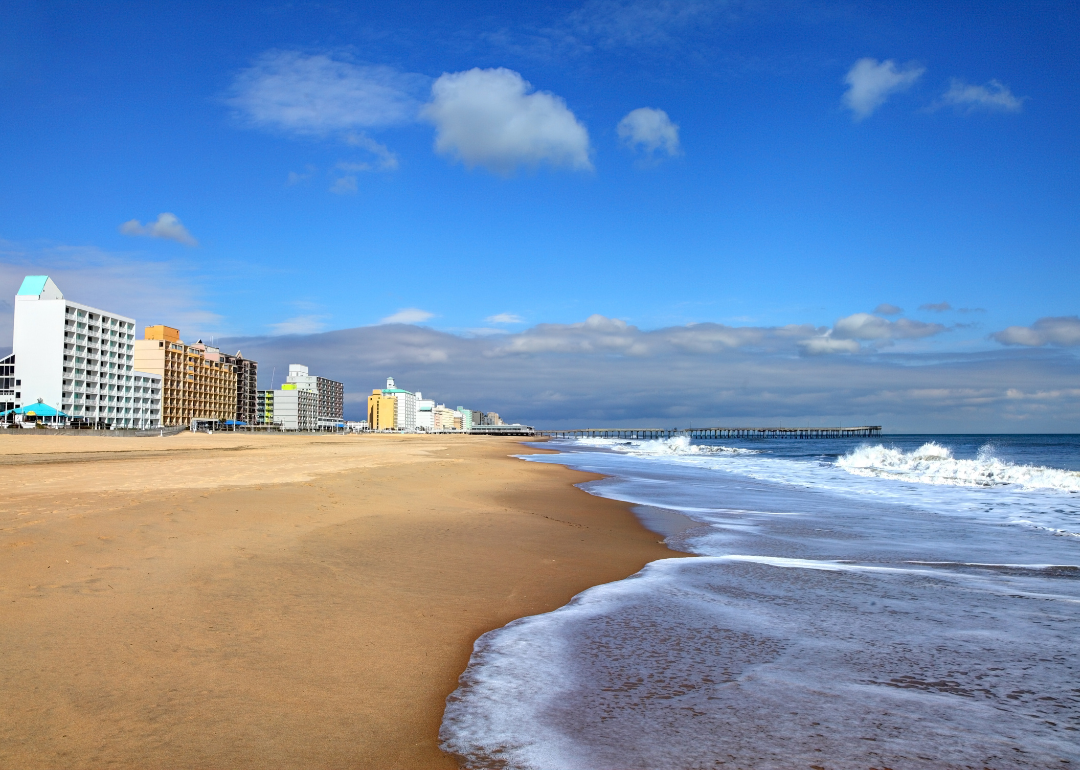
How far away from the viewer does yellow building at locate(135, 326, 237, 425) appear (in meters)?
104

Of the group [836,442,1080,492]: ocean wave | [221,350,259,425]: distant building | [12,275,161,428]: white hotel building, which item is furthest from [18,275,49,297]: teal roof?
[836,442,1080,492]: ocean wave

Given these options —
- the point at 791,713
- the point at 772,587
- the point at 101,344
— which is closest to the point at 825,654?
the point at 791,713

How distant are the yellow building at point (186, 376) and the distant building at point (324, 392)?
140 ft

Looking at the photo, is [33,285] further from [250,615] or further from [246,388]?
[250,615]

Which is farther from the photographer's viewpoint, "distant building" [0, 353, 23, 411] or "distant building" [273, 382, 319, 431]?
"distant building" [273, 382, 319, 431]

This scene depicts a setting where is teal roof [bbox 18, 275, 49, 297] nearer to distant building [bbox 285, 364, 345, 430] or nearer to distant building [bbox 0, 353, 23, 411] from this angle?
distant building [bbox 0, 353, 23, 411]

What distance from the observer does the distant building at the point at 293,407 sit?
160 meters

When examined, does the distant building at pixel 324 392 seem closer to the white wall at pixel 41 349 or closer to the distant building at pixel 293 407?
the distant building at pixel 293 407

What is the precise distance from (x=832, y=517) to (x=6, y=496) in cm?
1341

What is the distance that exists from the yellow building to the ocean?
370 feet

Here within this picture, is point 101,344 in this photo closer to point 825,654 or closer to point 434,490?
point 434,490

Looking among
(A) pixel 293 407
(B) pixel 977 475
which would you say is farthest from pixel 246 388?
(B) pixel 977 475

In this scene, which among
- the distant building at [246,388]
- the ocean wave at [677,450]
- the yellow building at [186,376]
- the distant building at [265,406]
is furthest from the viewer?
the distant building at [265,406]

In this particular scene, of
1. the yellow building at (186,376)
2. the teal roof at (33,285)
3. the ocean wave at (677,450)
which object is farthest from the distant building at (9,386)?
the ocean wave at (677,450)
